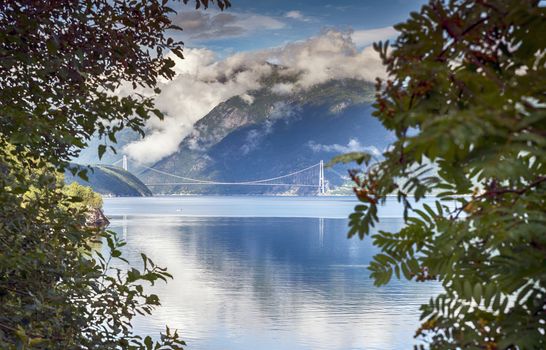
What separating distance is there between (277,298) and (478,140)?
42948mm

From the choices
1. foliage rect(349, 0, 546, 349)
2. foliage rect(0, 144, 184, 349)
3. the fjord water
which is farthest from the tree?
the fjord water

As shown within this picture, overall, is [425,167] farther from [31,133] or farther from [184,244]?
[184,244]

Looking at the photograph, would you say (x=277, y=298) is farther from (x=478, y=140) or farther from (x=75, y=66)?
(x=478, y=140)

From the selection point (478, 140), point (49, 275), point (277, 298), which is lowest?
point (277, 298)

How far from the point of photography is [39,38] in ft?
19.2

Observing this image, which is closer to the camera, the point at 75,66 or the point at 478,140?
the point at 478,140

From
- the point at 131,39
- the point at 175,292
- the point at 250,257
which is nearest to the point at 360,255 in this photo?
the point at 250,257

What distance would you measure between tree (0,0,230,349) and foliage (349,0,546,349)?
11.5 feet

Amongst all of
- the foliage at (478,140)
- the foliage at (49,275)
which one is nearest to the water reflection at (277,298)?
the foliage at (49,275)

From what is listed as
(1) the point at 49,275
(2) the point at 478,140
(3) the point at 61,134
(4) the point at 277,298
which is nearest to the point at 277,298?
(4) the point at 277,298

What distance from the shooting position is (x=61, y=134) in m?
4.92

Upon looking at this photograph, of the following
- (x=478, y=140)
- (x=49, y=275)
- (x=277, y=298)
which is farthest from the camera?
(x=277, y=298)

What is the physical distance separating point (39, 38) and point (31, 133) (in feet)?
4.91

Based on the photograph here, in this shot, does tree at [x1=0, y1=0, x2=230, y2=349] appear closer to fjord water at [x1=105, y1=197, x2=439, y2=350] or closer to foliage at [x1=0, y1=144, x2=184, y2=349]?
foliage at [x1=0, y1=144, x2=184, y2=349]
